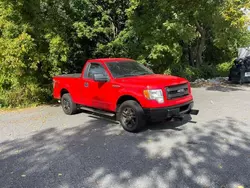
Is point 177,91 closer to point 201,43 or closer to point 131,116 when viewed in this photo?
point 131,116

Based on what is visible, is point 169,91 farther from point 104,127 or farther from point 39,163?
point 39,163

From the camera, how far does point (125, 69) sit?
21.3 ft

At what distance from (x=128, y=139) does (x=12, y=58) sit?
208 inches

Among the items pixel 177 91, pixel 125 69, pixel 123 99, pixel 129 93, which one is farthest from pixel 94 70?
pixel 177 91

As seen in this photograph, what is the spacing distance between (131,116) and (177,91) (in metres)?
1.21

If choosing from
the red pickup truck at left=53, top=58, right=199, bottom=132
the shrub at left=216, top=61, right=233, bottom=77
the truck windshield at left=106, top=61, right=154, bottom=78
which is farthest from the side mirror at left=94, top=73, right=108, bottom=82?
the shrub at left=216, top=61, right=233, bottom=77

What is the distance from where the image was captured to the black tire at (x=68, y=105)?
751 centimetres

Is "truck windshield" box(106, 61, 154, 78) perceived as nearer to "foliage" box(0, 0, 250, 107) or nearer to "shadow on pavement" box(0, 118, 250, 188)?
"shadow on pavement" box(0, 118, 250, 188)

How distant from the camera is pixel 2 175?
3.84 metres

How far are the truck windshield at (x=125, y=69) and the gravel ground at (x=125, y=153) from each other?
1361 millimetres

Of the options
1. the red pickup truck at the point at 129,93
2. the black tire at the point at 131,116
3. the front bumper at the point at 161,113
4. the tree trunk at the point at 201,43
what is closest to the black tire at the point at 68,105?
the red pickup truck at the point at 129,93

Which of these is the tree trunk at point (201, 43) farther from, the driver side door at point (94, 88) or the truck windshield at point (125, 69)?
the driver side door at point (94, 88)

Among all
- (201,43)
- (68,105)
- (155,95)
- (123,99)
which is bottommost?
(68,105)

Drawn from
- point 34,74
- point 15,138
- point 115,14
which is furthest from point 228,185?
point 115,14
